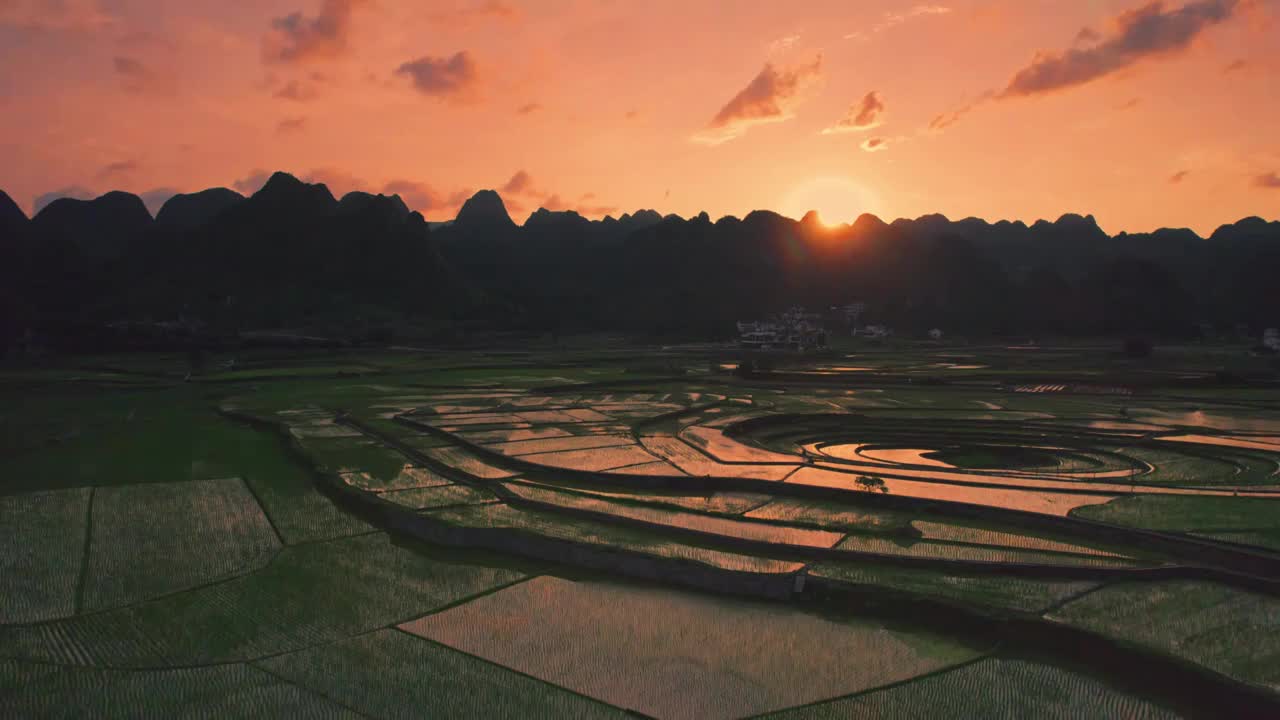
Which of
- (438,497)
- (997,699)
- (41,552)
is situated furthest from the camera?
(438,497)

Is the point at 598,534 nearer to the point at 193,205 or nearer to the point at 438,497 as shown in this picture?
the point at 438,497

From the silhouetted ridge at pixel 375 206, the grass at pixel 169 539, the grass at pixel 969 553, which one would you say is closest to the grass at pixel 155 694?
the grass at pixel 169 539

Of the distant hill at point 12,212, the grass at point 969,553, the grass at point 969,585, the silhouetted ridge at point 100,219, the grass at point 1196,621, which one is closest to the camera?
the grass at point 1196,621

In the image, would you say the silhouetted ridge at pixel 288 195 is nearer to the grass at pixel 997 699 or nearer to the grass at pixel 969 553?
the grass at pixel 969 553

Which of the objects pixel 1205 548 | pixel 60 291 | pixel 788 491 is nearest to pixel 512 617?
pixel 788 491

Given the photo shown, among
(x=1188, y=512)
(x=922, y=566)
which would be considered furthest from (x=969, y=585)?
(x=1188, y=512)

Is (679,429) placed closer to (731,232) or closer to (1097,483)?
(1097,483)
